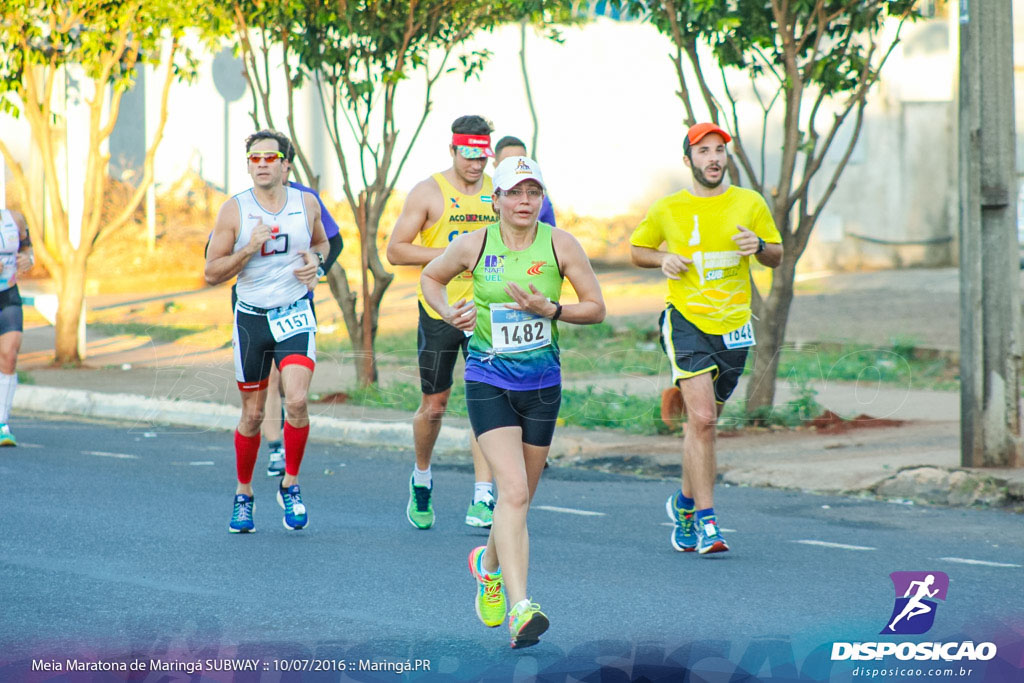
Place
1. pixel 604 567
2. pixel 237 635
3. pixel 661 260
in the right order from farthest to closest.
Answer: pixel 661 260 < pixel 604 567 < pixel 237 635

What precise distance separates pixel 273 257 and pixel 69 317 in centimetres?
1012

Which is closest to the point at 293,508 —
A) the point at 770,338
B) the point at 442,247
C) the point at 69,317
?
the point at 442,247

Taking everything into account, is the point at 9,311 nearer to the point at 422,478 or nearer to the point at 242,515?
the point at 242,515

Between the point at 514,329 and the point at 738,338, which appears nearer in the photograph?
the point at 514,329

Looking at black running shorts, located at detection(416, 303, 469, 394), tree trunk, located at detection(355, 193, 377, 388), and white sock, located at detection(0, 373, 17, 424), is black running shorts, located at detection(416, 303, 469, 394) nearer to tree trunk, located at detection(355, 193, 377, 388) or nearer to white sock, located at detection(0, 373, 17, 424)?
white sock, located at detection(0, 373, 17, 424)

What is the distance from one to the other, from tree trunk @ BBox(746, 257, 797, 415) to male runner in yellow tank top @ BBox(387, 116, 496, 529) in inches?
173

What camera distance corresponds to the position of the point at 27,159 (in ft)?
95.4

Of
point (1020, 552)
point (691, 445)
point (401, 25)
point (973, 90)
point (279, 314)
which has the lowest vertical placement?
point (1020, 552)

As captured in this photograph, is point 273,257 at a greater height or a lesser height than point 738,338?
greater

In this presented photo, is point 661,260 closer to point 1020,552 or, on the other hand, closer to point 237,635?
point 1020,552

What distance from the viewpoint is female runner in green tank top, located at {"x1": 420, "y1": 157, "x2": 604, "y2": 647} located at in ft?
19.6

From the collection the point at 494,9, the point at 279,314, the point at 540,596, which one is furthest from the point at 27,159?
the point at 540,596

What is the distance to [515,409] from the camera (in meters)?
6.13

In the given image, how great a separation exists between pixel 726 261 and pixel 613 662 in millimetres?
2924
